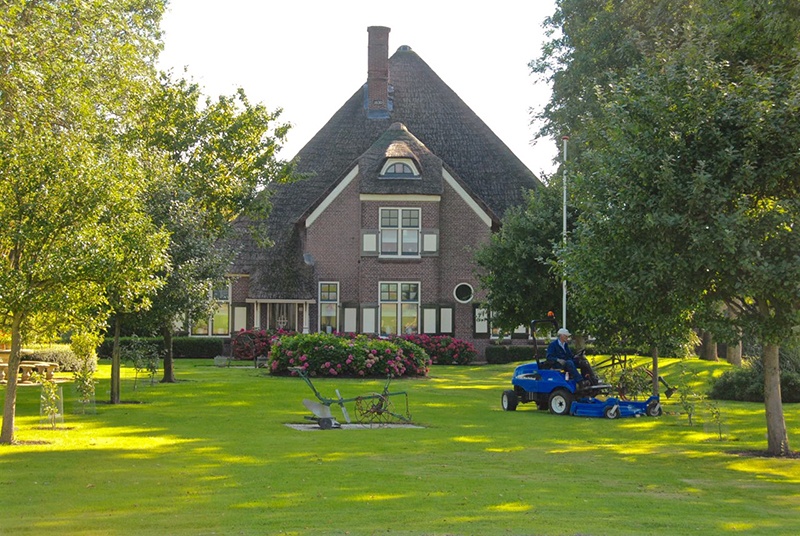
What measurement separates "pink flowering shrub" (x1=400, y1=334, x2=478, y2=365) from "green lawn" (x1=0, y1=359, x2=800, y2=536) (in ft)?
78.5

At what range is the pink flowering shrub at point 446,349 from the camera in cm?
5059

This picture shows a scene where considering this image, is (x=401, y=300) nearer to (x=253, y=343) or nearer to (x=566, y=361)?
(x=253, y=343)

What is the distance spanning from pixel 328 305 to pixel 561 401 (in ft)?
94.5

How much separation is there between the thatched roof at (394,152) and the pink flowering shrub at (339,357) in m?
14.0

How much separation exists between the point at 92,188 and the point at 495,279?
70.2 ft

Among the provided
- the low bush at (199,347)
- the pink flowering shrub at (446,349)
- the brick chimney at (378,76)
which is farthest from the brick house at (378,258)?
the brick chimney at (378,76)

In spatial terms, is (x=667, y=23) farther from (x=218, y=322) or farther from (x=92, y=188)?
(x=218, y=322)

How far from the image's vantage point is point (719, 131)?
1731 cm

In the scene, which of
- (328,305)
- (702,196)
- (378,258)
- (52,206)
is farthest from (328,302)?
(702,196)

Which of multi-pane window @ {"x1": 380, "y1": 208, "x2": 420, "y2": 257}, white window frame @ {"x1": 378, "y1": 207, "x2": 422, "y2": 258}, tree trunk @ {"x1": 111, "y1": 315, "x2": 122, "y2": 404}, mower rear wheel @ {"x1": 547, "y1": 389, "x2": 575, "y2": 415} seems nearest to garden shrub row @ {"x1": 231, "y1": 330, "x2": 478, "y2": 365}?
white window frame @ {"x1": 378, "y1": 207, "x2": 422, "y2": 258}

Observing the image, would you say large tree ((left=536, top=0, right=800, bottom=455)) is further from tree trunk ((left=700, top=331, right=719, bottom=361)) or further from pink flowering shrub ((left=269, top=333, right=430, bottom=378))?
tree trunk ((left=700, top=331, right=719, bottom=361))

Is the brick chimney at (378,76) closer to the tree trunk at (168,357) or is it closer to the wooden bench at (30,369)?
the tree trunk at (168,357)

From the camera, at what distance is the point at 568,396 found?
84.2 feet

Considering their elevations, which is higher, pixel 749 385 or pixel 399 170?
pixel 399 170
